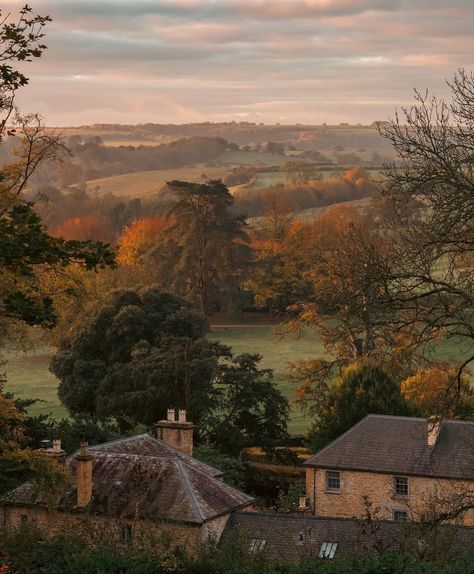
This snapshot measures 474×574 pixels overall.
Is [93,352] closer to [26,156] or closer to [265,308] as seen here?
[26,156]

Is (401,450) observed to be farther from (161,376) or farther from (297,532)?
(161,376)

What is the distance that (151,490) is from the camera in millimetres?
33281

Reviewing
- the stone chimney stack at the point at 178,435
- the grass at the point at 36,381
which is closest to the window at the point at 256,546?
the stone chimney stack at the point at 178,435

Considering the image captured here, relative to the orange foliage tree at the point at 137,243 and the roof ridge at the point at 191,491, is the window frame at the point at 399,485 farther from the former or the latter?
the orange foliage tree at the point at 137,243

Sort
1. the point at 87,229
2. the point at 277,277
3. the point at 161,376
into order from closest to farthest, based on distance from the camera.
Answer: the point at 161,376
the point at 277,277
the point at 87,229

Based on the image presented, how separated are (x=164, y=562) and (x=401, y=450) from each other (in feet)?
79.2

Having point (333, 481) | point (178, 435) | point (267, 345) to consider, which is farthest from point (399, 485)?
point (267, 345)

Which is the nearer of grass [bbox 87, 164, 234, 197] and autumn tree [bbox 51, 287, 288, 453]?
autumn tree [bbox 51, 287, 288, 453]

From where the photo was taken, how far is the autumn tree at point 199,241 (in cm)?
8325

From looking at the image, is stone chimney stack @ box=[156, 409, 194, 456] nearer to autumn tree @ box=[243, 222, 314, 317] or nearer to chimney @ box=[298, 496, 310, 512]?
chimney @ box=[298, 496, 310, 512]

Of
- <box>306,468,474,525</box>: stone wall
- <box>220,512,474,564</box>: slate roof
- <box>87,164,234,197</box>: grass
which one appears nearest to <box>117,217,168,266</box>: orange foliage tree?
<box>306,468,474,525</box>: stone wall

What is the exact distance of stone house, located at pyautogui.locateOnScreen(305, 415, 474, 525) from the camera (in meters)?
40.7

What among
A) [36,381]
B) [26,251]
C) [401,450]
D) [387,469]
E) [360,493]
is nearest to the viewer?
[26,251]

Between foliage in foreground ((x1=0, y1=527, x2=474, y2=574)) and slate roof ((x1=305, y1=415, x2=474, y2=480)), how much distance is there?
2157 cm
